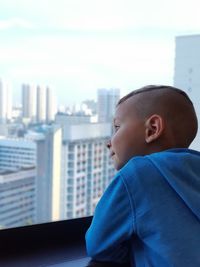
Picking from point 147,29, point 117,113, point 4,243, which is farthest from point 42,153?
point 147,29

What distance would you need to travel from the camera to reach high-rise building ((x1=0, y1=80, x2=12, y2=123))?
1.15 m

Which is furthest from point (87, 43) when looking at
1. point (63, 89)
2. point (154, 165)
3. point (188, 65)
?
point (154, 165)

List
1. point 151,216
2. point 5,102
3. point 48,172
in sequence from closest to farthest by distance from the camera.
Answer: point 151,216 → point 5,102 → point 48,172

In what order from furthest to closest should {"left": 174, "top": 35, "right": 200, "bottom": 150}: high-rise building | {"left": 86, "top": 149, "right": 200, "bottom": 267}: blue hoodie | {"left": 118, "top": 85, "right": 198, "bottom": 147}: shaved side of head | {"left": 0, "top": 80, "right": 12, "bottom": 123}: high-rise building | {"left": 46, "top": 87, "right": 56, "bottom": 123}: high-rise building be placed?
{"left": 174, "top": 35, "right": 200, "bottom": 150}: high-rise building → {"left": 46, "top": 87, "right": 56, "bottom": 123}: high-rise building → {"left": 0, "top": 80, "right": 12, "bottom": 123}: high-rise building → {"left": 118, "top": 85, "right": 198, "bottom": 147}: shaved side of head → {"left": 86, "top": 149, "right": 200, "bottom": 267}: blue hoodie

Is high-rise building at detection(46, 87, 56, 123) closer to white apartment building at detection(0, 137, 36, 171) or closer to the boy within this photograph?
white apartment building at detection(0, 137, 36, 171)

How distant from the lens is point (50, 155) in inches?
49.5

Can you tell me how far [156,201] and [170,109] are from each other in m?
0.21

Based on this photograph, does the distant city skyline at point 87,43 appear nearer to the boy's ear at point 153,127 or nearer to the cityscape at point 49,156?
the cityscape at point 49,156

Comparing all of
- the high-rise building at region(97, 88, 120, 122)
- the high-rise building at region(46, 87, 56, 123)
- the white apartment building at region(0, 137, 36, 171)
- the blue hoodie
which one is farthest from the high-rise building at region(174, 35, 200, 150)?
the blue hoodie

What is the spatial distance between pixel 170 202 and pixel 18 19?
2.49ft

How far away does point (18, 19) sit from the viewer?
1188 mm

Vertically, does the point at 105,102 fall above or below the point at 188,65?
below

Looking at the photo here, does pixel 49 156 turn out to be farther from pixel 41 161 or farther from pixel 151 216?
pixel 151 216

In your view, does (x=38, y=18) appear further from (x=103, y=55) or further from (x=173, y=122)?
(x=173, y=122)
